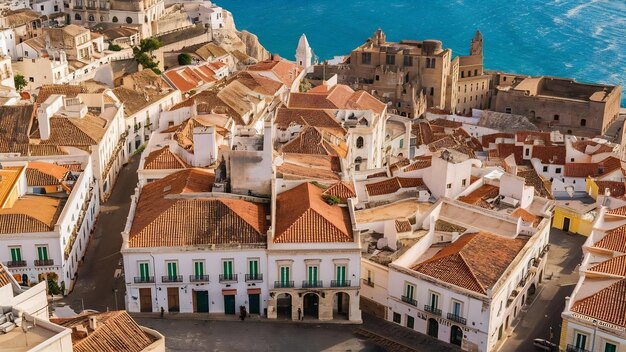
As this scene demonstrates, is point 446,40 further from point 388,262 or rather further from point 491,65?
point 388,262

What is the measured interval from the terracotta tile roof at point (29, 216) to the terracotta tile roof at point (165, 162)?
25.6 feet

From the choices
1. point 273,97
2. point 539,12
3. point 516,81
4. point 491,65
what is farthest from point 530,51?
point 273,97

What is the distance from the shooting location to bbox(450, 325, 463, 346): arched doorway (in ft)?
140

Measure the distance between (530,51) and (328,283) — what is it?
117m

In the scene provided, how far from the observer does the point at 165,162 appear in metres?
54.2

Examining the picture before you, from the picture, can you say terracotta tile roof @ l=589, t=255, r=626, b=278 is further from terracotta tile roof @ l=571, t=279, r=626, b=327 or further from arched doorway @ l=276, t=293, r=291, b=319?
arched doorway @ l=276, t=293, r=291, b=319

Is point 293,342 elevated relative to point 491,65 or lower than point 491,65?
lower

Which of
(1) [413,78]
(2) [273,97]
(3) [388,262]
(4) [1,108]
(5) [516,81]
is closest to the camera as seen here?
(3) [388,262]

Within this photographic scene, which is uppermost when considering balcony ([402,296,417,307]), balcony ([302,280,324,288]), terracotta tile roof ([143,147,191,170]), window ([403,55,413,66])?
window ([403,55,413,66])

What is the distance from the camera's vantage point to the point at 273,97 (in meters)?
74.9

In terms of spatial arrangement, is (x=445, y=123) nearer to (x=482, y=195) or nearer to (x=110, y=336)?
(x=482, y=195)

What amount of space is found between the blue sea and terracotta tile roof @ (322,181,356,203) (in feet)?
291

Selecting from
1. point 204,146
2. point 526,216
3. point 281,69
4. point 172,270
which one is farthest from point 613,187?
point 172,270

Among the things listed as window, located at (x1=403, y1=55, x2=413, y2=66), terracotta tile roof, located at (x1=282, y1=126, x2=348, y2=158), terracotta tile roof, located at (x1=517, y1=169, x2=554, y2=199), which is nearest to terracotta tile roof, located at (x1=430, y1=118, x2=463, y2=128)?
window, located at (x1=403, y1=55, x2=413, y2=66)
